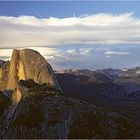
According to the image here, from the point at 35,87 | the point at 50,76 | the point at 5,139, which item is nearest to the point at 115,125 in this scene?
the point at 5,139

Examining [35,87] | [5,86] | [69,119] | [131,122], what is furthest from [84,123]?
[5,86]

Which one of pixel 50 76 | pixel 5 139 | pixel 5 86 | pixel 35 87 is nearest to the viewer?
pixel 5 139

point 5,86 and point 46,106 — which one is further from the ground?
point 46,106

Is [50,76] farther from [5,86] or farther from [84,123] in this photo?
[84,123]

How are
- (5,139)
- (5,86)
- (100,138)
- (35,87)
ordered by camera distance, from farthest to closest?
1. (5,86)
2. (35,87)
3. (5,139)
4. (100,138)

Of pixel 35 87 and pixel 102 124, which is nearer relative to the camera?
pixel 102 124

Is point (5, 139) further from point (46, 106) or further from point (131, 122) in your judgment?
point (131, 122)
